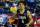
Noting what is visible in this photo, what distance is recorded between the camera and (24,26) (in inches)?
57.1

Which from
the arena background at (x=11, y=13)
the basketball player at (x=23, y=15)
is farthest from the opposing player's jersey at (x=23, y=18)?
the arena background at (x=11, y=13)

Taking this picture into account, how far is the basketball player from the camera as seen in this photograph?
142 cm

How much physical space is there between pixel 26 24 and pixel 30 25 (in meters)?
0.09

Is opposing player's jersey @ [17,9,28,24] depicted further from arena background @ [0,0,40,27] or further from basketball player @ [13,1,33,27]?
arena background @ [0,0,40,27]

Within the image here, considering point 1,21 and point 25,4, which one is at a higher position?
point 25,4

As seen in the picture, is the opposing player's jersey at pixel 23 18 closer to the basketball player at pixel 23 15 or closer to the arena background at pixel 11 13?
the basketball player at pixel 23 15

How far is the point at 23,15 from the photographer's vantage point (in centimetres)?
145

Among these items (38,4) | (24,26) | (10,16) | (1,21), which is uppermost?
(38,4)

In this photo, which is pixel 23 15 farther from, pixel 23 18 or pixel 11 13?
pixel 11 13

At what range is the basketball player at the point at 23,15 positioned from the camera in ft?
4.67

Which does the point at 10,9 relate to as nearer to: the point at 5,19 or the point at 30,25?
the point at 5,19

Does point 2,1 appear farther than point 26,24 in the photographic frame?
Yes

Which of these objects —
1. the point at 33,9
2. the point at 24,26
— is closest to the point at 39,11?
the point at 33,9

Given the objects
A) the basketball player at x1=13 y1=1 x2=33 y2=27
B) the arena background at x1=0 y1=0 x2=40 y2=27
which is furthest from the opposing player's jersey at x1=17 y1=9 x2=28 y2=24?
the arena background at x1=0 y1=0 x2=40 y2=27
